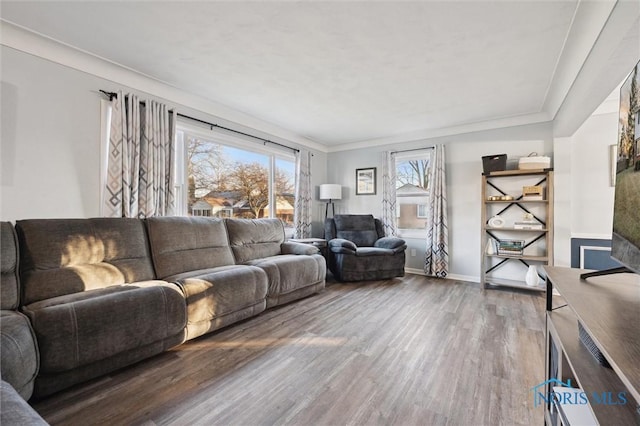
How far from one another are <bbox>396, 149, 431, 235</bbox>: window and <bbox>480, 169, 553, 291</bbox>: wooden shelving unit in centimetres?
99

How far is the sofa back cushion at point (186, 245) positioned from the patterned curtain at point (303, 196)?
1766 millimetres

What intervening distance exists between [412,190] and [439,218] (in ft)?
2.53

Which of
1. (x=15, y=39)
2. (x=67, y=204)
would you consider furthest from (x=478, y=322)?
(x=15, y=39)

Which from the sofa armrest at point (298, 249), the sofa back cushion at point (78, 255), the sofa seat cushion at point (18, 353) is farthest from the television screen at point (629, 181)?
the sofa back cushion at point (78, 255)

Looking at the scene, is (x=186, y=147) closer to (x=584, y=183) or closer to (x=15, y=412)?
(x=15, y=412)

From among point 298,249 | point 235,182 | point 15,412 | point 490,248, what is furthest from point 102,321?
point 490,248

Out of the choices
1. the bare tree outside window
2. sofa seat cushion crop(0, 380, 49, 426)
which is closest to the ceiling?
the bare tree outside window

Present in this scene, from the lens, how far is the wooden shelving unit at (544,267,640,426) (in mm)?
654

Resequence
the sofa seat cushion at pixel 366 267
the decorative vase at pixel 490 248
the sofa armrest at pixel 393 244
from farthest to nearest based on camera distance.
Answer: the sofa armrest at pixel 393 244 < the sofa seat cushion at pixel 366 267 < the decorative vase at pixel 490 248

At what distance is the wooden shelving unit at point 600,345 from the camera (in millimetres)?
654

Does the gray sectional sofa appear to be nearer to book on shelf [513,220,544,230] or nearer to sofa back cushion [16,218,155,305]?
sofa back cushion [16,218,155,305]

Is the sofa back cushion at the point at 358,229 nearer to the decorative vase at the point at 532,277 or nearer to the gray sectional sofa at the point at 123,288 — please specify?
the gray sectional sofa at the point at 123,288

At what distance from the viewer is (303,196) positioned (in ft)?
16.0

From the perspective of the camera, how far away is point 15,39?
2.10m
